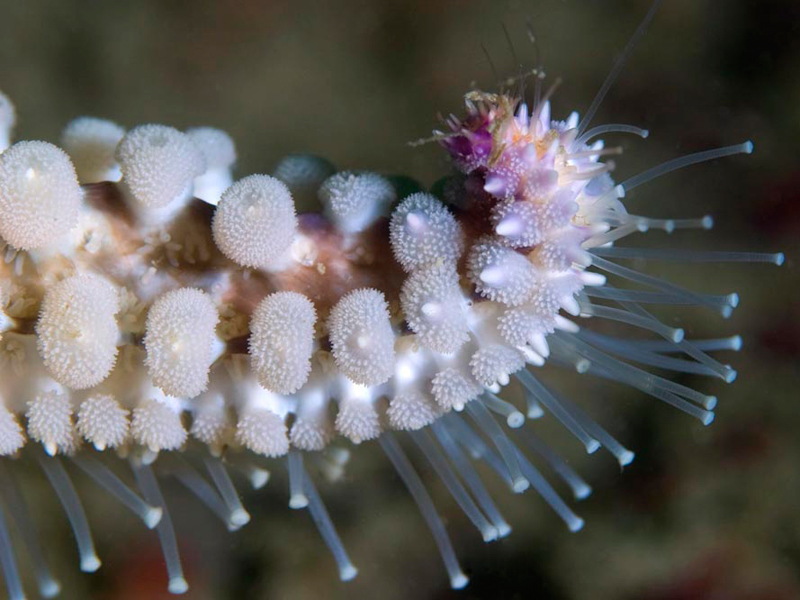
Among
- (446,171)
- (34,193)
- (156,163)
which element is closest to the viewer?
(34,193)

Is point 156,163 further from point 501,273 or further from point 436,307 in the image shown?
point 501,273

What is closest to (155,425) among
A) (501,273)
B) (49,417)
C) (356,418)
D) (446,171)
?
(49,417)

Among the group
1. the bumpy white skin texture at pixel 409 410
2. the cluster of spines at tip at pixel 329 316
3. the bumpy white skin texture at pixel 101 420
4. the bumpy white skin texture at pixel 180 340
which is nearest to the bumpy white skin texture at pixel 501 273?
the cluster of spines at tip at pixel 329 316

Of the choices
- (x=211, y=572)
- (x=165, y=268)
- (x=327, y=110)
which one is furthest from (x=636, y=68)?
(x=211, y=572)

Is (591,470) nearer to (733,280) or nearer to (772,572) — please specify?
(772,572)

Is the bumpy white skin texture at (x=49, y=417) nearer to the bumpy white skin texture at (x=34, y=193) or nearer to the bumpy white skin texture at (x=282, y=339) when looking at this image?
the bumpy white skin texture at (x=34, y=193)

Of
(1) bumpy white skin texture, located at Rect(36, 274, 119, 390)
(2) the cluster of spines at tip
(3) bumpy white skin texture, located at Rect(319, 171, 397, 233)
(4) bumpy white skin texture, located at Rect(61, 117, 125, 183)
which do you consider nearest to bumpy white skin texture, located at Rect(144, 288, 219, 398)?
(2) the cluster of spines at tip
